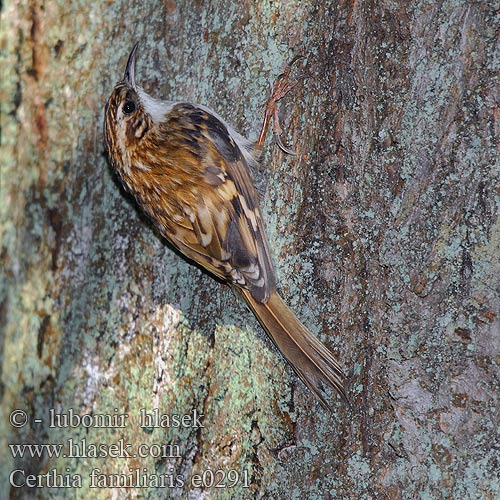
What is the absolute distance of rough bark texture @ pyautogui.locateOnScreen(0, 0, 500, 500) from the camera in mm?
1521

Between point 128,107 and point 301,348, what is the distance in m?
0.97

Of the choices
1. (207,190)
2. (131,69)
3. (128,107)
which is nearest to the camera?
(131,69)

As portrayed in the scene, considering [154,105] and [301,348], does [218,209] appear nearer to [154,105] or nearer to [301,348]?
[154,105]

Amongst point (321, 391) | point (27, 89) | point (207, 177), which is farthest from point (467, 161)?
point (27, 89)

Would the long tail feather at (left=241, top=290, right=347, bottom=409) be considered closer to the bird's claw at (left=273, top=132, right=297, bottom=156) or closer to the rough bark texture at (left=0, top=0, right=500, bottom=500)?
the rough bark texture at (left=0, top=0, right=500, bottom=500)

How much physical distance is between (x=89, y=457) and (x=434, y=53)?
1.40 metres

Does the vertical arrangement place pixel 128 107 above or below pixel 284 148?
above

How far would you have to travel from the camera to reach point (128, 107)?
2.06 meters

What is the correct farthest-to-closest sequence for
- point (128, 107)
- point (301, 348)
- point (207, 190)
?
point (207, 190), point (128, 107), point (301, 348)

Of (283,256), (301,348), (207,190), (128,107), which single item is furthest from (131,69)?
(301,348)

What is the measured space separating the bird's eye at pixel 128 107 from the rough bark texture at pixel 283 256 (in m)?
0.08

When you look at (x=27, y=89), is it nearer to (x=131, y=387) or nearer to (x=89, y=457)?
(x=131, y=387)

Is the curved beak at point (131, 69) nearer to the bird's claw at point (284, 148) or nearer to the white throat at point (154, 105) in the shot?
the white throat at point (154, 105)

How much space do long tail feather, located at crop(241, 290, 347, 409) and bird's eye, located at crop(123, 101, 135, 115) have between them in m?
0.79
